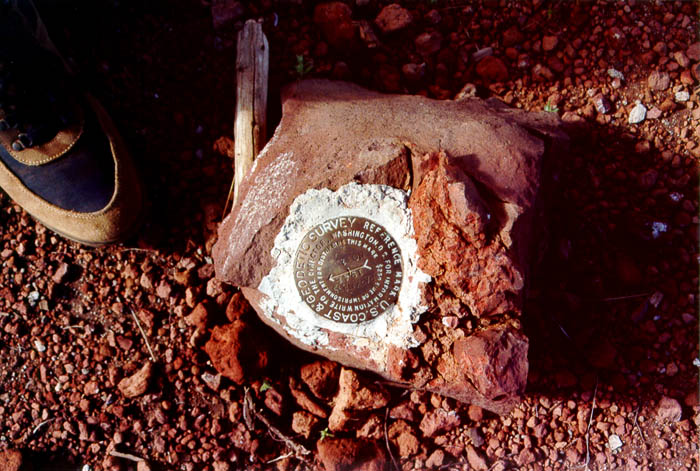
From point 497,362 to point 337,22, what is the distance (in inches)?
82.6

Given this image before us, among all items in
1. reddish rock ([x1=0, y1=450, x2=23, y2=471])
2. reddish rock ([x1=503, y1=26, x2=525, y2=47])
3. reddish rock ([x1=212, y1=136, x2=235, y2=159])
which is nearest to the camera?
reddish rock ([x1=0, y1=450, x2=23, y2=471])

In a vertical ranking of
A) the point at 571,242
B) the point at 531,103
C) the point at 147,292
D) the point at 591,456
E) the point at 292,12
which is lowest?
the point at 591,456

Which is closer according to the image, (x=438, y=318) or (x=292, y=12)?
(x=438, y=318)

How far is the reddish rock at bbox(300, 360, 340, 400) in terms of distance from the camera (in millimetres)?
2760

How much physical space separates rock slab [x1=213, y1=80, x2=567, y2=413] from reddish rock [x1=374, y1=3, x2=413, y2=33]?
2.29 ft

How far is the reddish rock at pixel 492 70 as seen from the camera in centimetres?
317

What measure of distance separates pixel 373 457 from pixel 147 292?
153 centimetres

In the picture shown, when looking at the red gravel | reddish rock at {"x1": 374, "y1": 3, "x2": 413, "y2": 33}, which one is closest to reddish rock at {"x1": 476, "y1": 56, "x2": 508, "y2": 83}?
the red gravel

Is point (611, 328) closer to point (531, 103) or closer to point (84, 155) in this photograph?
point (531, 103)

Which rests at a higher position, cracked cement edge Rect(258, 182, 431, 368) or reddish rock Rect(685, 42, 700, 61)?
reddish rock Rect(685, 42, 700, 61)

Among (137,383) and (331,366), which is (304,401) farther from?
(137,383)

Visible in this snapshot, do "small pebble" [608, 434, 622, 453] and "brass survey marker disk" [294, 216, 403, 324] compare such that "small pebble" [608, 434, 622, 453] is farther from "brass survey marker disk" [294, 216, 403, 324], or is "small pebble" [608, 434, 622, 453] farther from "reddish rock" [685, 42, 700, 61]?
"reddish rock" [685, 42, 700, 61]

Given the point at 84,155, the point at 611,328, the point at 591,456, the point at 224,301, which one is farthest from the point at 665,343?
the point at 84,155

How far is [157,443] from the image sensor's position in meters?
2.87
